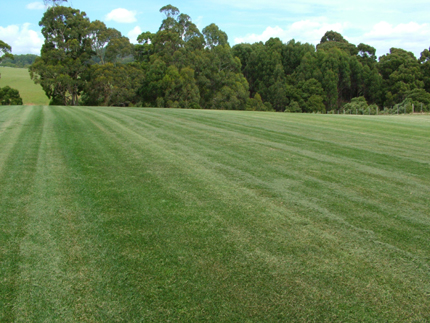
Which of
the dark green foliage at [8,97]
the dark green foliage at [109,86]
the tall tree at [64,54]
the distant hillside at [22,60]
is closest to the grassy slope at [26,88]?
the dark green foliage at [8,97]

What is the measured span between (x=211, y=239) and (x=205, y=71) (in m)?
40.2

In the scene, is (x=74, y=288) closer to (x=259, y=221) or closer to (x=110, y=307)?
(x=110, y=307)

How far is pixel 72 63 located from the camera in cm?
3491

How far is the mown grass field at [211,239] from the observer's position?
6.39 ft

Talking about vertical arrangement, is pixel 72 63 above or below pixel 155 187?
above

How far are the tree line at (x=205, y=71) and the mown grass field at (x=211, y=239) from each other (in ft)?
101

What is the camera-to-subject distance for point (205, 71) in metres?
41.2

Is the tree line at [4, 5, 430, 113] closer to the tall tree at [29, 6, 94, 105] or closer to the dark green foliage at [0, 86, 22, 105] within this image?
the tall tree at [29, 6, 94, 105]

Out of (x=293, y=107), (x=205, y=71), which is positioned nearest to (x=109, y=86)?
(x=205, y=71)

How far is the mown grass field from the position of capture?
1.95 meters

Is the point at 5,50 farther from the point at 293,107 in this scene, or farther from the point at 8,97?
the point at 293,107

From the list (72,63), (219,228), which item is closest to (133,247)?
(219,228)

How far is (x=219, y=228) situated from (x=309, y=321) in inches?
48.2

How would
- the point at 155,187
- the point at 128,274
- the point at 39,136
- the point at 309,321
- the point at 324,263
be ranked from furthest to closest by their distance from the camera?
the point at 39,136
the point at 155,187
the point at 324,263
the point at 128,274
the point at 309,321
